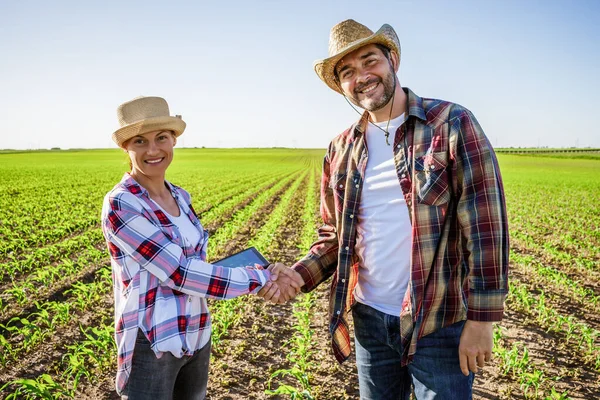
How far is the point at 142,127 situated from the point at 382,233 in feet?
4.85

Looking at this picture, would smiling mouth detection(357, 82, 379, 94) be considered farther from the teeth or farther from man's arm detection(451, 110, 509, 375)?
man's arm detection(451, 110, 509, 375)

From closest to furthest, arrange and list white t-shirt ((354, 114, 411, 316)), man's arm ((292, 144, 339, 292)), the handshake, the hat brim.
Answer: white t-shirt ((354, 114, 411, 316)), the hat brim, man's arm ((292, 144, 339, 292)), the handshake

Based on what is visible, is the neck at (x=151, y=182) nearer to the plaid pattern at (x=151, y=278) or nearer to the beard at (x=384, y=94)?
the plaid pattern at (x=151, y=278)

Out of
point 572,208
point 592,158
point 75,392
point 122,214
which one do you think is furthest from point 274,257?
point 592,158

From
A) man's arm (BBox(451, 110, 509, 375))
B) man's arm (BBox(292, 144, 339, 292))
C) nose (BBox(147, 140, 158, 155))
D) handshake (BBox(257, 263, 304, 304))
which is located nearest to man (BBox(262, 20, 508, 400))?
man's arm (BBox(451, 110, 509, 375))

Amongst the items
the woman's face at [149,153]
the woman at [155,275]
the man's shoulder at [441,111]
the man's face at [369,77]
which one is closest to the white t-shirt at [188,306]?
the woman at [155,275]

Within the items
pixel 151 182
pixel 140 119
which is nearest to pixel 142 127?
pixel 140 119

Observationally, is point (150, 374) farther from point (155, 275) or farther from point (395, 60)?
point (395, 60)

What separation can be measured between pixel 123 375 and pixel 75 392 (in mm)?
2378

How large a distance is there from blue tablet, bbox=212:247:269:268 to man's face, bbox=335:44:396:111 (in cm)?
127

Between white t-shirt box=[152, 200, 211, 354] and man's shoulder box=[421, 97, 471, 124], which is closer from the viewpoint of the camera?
man's shoulder box=[421, 97, 471, 124]

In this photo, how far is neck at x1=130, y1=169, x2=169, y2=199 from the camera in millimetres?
2398

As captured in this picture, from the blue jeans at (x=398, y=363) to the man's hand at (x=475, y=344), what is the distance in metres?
0.07

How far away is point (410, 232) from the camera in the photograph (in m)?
2.06
